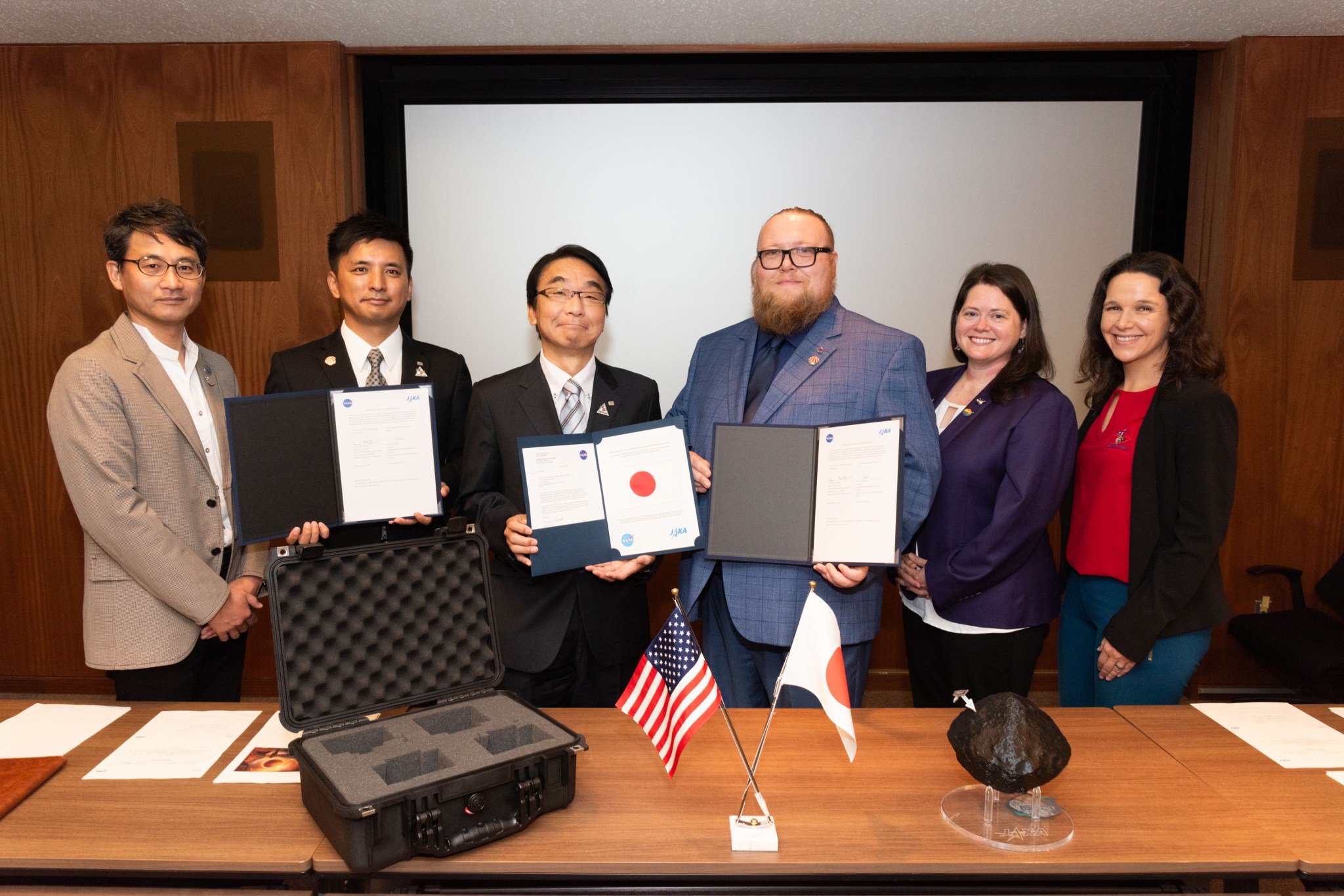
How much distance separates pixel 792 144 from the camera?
415 cm

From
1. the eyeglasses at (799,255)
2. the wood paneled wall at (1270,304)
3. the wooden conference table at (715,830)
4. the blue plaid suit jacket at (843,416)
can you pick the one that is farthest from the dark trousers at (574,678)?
the wood paneled wall at (1270,304)

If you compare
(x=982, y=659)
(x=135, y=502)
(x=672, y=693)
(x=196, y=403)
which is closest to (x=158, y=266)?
(x=196, y=403)

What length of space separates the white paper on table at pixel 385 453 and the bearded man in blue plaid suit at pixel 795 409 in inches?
33.6

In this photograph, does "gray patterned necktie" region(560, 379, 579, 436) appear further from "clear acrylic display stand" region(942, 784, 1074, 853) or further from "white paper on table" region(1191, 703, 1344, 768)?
"white paper on table" region(1191, 703, 1344, 768)

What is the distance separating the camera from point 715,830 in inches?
62.5

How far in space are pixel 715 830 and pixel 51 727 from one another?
1.70 metres

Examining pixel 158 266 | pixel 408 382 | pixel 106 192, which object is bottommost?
pixel 408 382

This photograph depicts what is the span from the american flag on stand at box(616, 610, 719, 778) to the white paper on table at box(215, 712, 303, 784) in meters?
0.76

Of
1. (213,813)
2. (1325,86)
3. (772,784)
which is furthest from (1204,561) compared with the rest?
(1325,86)

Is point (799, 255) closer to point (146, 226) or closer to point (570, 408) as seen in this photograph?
point (570, 408)

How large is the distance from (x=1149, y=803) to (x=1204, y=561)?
39.4 inches

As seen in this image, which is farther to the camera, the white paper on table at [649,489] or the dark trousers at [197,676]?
the dark trousers at [197,676]

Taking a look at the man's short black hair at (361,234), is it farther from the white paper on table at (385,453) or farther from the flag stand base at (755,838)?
the flag stand base at (755,838)

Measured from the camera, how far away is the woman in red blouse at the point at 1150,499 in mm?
2400
